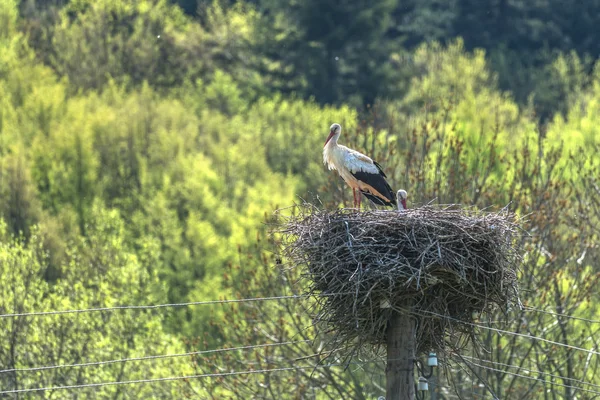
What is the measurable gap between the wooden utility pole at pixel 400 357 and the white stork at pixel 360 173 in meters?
3.46

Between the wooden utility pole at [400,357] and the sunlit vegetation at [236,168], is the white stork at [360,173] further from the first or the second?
the wooden utility pole at [400,357]

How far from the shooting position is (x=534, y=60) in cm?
6181

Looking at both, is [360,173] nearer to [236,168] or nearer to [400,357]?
[400,357]

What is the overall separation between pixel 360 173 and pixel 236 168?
26.4 metres

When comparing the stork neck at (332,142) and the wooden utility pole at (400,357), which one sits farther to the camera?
the stork neck at (332,142)

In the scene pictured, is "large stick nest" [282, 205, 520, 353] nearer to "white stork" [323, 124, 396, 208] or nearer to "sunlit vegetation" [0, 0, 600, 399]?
"sunlit vegetation" [0, 0, 600, 399]

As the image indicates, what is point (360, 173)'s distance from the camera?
14.6m

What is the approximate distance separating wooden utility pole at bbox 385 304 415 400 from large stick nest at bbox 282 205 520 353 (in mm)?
92

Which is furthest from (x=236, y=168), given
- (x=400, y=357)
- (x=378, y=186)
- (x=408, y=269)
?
(x=408, y=269)

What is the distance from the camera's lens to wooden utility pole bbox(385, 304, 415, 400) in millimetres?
10945

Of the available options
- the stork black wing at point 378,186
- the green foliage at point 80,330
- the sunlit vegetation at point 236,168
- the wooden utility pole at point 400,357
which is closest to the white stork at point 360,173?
the stork black wing at point 378,186

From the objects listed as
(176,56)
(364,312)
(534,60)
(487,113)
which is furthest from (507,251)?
(534,60)

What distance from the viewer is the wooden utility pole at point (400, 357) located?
10945 millimetres

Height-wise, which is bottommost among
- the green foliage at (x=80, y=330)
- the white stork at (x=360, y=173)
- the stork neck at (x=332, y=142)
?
the green foliage at (x=80, y=330)
